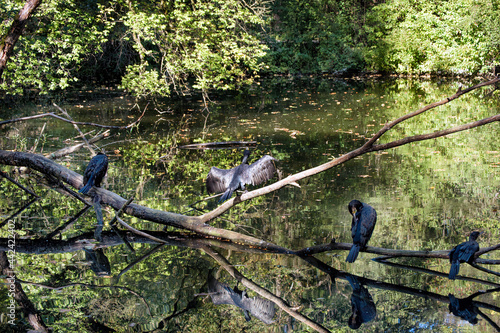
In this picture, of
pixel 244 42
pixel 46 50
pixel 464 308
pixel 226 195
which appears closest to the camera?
pixel 464 308

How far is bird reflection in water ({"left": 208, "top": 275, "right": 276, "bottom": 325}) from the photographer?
145 inches

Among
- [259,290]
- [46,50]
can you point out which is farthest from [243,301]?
[46,50]

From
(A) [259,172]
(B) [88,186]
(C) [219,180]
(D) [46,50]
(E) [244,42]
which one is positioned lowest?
(B) [88,186]

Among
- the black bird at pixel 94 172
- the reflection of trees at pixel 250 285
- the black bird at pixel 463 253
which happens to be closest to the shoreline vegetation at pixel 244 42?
the black bird at pixel 94 172

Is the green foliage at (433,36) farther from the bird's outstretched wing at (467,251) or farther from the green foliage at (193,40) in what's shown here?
the bird's outstretched wing at (467,251)

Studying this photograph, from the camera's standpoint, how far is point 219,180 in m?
4.79

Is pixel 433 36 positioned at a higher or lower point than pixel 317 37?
lower

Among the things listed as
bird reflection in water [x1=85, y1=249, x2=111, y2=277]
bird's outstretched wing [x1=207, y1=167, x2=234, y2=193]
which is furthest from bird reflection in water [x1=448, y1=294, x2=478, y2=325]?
bird reflection in water [x1=85, y1=249, x2=111, y2=277]

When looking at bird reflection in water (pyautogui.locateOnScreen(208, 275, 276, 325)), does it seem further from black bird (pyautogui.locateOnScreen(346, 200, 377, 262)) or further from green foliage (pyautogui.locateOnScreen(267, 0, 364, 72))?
green foliage (pyautogui.locateOnScreen(267, 0, 364, 72))

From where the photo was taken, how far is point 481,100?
47.4 feet

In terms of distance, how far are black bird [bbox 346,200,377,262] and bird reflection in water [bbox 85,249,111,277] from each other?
91.1 inches

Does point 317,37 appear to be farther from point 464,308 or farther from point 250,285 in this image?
point 464,308

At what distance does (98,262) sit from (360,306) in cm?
261

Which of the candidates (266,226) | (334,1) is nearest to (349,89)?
(334,1)
